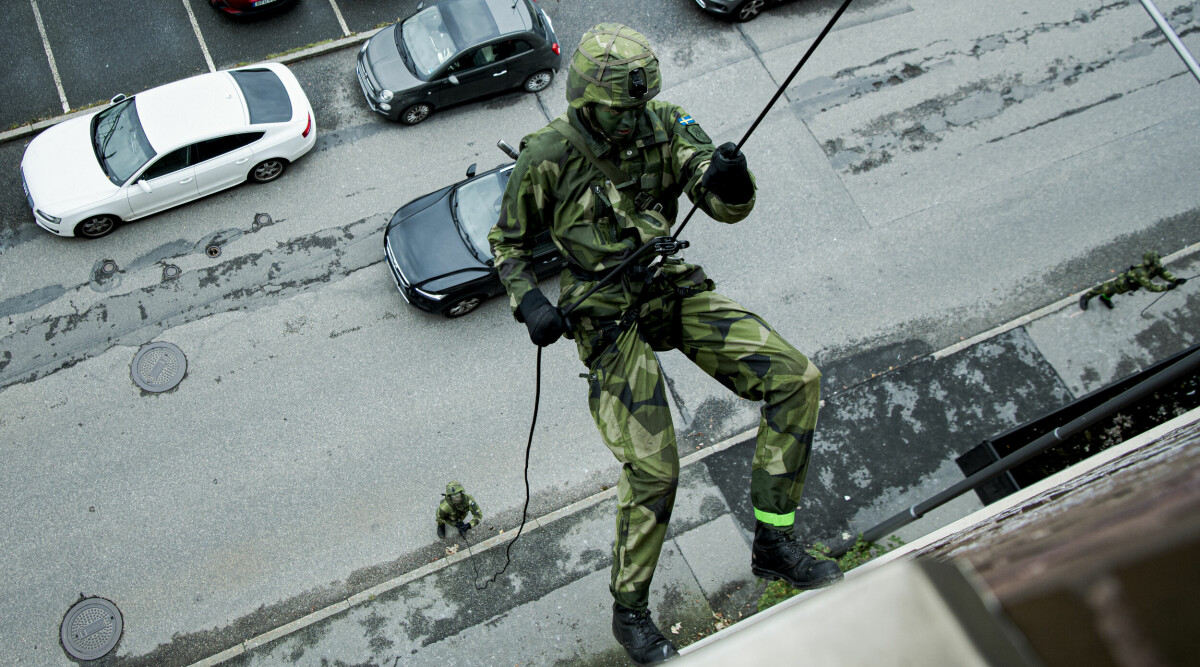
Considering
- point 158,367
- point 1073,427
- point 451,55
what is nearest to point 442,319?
point 158,367

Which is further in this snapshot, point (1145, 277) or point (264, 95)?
point (264, 95)

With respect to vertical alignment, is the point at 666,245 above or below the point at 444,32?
above

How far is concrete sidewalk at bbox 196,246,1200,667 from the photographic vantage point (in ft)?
32.0

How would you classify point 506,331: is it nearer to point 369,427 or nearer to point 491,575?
point 369,427

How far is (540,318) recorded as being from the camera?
6.54m

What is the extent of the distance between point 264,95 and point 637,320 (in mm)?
7938

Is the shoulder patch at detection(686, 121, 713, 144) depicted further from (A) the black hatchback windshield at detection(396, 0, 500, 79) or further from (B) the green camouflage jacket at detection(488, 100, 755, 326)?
(A) the black hatchback windshield at detection(396, 0, 500, 79)

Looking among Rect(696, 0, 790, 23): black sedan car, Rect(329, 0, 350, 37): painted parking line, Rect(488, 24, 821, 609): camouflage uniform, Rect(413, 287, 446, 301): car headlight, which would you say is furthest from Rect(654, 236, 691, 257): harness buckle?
Rect(329, 0, 350, 37): painted parking line

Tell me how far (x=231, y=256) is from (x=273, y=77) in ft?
8.91

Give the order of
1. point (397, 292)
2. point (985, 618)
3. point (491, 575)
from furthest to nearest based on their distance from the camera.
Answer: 1. point (397, 292)
2. point (491, 575)
3. point (985, 618)

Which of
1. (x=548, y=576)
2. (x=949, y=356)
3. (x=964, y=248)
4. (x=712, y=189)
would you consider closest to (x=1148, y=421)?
(x=949, y=356)

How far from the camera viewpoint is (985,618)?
148cm

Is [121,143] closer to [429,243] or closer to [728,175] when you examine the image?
[429,243]

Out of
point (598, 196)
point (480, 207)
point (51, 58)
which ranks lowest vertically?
point (480, 207)
